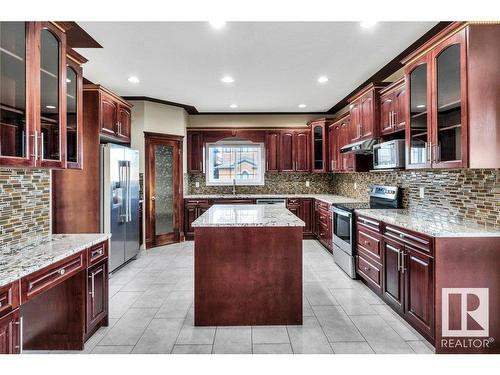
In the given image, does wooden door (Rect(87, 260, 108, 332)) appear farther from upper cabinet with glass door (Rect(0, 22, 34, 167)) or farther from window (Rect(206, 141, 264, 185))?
window (Rect(206, 141, 264, 185))

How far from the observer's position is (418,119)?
9.43 ft

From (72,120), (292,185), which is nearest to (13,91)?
(72,120)

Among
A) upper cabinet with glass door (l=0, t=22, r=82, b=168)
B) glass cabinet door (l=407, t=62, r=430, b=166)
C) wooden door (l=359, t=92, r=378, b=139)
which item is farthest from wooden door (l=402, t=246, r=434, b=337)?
upper cabinet with glass door (l=0, t=22, r=82, b=168)

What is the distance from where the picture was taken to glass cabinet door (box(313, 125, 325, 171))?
6.23m

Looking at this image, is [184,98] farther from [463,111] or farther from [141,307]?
[463,111]

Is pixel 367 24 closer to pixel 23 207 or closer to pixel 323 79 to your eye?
pixel 323 79

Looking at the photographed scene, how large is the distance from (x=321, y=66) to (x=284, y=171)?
2.95 m

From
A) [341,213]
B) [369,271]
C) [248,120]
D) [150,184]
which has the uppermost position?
[248,120]

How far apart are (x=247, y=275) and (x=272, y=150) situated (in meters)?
4.24

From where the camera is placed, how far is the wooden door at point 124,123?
178 inches

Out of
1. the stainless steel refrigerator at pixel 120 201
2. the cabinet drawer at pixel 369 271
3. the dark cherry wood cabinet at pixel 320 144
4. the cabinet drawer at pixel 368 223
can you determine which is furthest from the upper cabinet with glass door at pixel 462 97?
the stainless steel refrigerator at pixel 120 201

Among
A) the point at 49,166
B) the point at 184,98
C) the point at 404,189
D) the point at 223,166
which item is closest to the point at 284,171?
the point at 223,166

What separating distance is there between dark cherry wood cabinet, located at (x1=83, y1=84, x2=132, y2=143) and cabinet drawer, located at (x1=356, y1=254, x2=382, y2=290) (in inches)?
150

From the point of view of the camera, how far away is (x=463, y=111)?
222 centimetres
